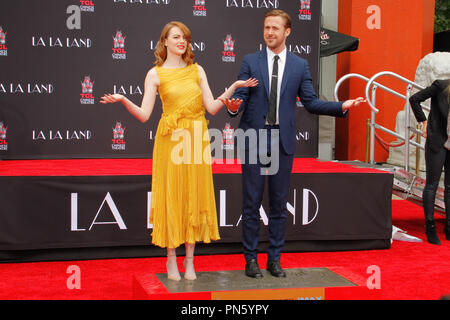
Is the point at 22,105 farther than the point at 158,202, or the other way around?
the point at 22,105

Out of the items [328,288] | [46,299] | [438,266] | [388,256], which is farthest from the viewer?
[388,256]

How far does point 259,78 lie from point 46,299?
6.53 feet

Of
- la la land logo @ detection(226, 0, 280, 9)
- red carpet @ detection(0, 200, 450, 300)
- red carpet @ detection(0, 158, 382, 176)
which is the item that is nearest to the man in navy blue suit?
red carpet @ detection(0, 200, 450, 300)

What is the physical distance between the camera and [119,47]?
24.6 feet

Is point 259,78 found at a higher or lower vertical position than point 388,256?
higher

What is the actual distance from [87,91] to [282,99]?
13.9 feet

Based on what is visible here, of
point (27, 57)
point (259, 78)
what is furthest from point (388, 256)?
point (27, 57)

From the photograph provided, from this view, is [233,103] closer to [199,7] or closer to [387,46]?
[199,7]

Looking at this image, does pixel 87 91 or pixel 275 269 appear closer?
pixel 275 269

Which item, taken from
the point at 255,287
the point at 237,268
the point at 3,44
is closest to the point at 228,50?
the point at 3,44

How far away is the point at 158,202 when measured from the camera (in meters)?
3.71

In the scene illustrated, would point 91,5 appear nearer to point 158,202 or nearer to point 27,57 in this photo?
point 27,57

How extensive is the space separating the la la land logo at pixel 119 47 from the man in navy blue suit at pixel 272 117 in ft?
13.0

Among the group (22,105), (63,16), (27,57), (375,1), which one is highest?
(375,1)
